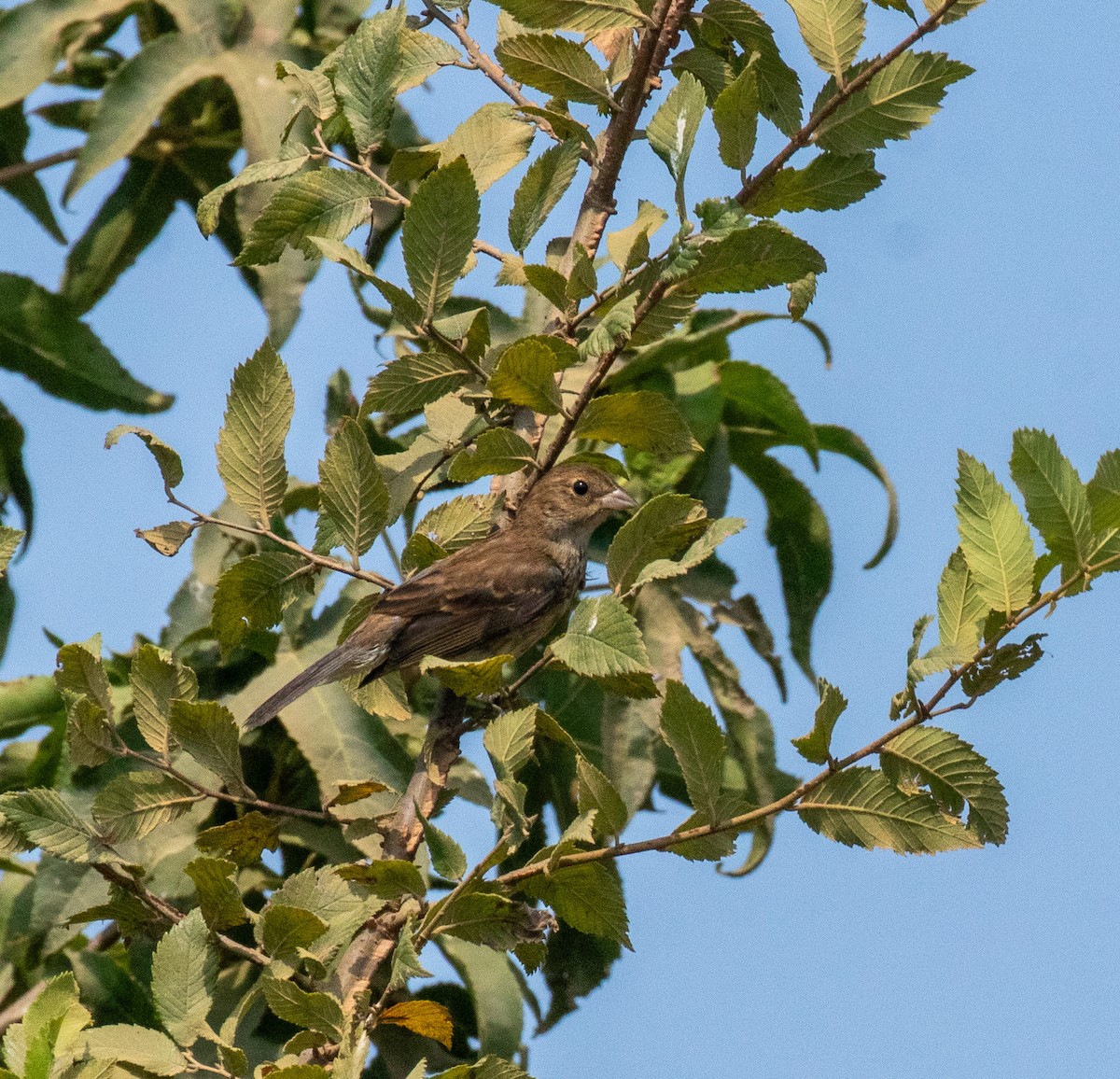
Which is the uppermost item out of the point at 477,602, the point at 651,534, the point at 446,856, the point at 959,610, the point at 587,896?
the point at 477,602

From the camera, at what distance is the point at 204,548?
446cm

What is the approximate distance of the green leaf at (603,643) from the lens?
238 cm

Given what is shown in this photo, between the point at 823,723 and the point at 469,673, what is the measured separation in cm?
66

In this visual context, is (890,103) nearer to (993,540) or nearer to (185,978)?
(993,540)

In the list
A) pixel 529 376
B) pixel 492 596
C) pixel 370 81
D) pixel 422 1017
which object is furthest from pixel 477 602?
pixel 422 1017

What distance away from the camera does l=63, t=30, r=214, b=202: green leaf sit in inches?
196

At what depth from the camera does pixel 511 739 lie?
97.5 inches

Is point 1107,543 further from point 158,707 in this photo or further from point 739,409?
point 739,409

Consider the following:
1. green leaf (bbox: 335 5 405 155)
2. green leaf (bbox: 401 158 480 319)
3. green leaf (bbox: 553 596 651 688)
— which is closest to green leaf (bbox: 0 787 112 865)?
green leaf (bbox: 553 596 651 688)

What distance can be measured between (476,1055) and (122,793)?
1.70 m

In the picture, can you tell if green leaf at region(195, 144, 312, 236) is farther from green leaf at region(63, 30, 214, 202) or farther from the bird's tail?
green leaf at region(63, 30, 214, 202)

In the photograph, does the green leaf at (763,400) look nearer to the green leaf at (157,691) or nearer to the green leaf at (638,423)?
the green leaf at (638,423)

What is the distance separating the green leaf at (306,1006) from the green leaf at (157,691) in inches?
24.5

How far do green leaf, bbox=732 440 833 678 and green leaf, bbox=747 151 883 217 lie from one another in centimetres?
230
